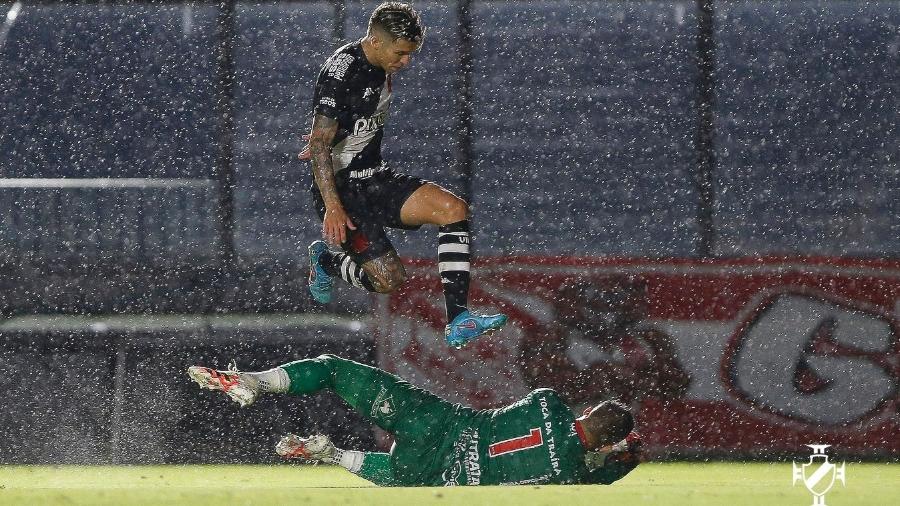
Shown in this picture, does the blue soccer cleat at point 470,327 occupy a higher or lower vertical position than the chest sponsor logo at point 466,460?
higher

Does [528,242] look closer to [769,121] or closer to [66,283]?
[769,121]

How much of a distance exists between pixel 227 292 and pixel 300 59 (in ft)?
16.1

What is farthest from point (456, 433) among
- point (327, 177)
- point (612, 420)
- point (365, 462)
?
point (327, 177)

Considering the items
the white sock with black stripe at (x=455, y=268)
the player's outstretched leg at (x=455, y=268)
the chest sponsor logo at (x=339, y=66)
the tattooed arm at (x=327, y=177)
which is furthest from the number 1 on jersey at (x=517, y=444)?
the chest sponsor logo at (x=339, y=66)

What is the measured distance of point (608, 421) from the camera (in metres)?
6.15

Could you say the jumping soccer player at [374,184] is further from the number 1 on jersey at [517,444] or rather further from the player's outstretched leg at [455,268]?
the number 1 on jersey at [517,444]

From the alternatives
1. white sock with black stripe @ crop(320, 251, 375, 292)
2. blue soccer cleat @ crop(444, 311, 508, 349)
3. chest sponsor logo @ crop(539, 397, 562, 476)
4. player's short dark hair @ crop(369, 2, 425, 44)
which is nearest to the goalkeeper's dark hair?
chest sponsor logo @ crop(539, 397, 562, 476)

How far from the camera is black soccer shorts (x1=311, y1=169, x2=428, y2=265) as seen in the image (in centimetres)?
607

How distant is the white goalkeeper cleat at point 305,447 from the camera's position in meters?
6.45

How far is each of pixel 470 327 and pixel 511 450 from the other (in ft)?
2.14

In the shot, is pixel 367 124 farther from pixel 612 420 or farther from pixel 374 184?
pixel 612 420

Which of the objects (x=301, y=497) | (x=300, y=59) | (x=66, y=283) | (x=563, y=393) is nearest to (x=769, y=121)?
(x=300, y=59)

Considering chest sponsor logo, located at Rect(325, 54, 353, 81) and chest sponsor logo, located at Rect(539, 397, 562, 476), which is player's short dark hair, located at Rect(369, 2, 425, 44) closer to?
chest sponsor logo, located at Rect(325, 54, 353, 81)

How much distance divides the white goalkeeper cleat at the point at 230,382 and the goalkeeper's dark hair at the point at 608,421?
1.36 metres
